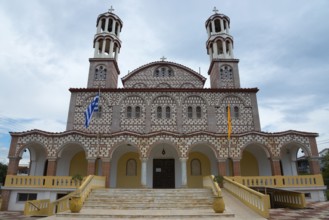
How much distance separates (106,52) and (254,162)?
59.6 ft

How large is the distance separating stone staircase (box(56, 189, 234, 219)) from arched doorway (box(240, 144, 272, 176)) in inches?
286

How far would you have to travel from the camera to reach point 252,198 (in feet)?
33.4

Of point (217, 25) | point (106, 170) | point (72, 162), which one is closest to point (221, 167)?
point (106, 170)

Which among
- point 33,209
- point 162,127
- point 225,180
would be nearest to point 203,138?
point 225,180

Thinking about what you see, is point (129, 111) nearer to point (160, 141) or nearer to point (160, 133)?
point (160, 133)

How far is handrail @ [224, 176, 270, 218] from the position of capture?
29.9 feet

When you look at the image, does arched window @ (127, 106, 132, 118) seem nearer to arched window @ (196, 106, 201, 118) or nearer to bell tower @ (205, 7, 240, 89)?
arched window @ (196, 106, 201, 118)

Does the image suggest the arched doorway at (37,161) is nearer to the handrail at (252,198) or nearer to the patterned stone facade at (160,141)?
→ the patterned stone facade at (160,141)

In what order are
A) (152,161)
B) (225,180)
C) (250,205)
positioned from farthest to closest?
(152,161), (225,180), (250,205)

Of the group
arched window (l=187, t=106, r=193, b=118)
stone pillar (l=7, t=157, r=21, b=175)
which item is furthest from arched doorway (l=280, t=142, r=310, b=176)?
stone pillar (l=7, t=157, r=21, b=175)

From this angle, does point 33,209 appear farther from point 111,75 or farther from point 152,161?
point 111,75

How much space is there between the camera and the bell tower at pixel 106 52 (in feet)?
74.4

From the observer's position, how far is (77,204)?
952cm

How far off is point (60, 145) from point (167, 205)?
9314 mm
